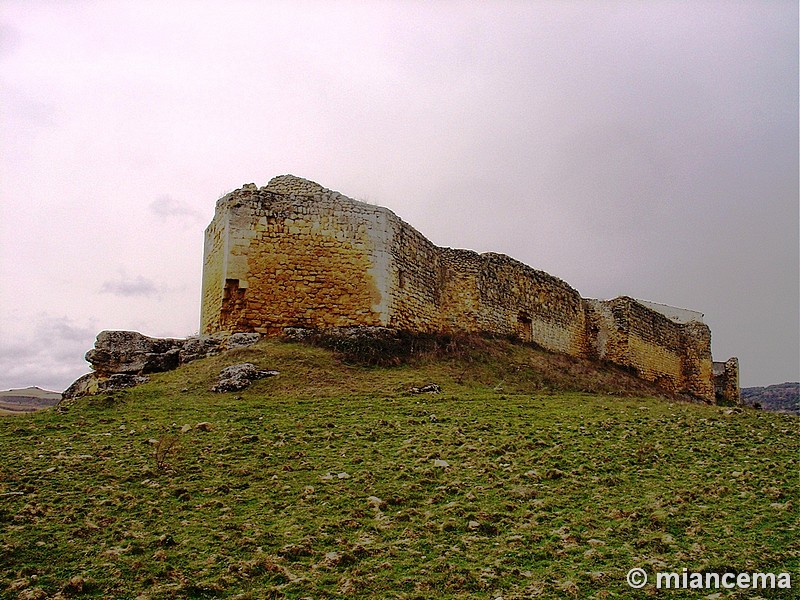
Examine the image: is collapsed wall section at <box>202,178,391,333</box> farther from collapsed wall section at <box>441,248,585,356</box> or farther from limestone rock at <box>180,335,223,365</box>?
collapsed wall section at <box>441,248,585,356</box>

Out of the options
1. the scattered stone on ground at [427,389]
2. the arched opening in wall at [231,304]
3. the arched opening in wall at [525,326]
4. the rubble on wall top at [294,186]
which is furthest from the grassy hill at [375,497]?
→ the arched opening in wall at [525,326]

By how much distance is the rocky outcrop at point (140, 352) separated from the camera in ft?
39.7

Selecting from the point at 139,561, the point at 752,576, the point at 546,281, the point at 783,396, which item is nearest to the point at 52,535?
the point at 139,561

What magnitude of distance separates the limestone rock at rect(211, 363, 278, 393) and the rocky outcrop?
1554mm

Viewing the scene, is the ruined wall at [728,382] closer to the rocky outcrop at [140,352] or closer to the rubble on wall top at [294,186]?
the rubble on wall top at [294,186]

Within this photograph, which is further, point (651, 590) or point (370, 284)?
point (370, 284)

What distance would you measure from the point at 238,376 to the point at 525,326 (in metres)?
10.8

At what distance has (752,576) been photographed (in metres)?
4.66

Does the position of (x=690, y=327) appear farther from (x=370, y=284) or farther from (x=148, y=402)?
(x=148, y=402)

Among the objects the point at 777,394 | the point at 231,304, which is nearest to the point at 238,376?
the point at 231,304

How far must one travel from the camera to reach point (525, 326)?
1939cm

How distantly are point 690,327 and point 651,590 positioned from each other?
80.4ft

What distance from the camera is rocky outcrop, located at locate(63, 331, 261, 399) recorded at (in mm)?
12102

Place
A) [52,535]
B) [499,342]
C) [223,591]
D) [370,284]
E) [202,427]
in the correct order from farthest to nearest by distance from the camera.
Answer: [499,342] → [370,284] → [202,427] → [52,535] → [223,591]
